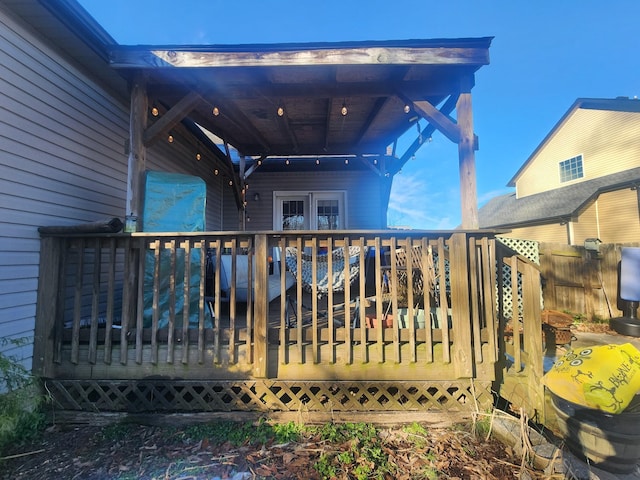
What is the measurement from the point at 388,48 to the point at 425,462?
3.39 metres

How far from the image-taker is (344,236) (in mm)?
2639

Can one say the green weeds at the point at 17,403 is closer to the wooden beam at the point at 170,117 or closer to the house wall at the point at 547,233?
the wooden beam at the point at 170,117

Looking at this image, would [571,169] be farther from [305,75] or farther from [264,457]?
[264,457]

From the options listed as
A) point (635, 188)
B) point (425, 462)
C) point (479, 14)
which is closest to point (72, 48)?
point (425, 462)

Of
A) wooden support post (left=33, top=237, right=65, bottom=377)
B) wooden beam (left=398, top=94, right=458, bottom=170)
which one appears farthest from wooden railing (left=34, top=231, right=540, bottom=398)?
wooden beam (left=398, top=94, right=458, bottom=170)

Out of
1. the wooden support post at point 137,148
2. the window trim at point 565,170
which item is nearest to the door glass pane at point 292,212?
the wooden support post at point 137,148

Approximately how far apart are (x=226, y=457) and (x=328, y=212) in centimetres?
553

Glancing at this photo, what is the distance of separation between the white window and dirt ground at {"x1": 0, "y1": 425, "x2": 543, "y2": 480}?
16.6 feet

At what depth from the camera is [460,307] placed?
2541 mm

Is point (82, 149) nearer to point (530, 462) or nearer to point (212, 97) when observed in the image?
point (212, 97)

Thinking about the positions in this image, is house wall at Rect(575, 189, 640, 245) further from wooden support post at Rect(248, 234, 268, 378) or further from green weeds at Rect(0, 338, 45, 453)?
green weeds at Rect(0, 338, 45, 453)

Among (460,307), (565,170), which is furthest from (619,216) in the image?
(460,307)

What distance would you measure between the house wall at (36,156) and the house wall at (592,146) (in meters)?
16.6

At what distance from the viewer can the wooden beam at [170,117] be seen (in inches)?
121
